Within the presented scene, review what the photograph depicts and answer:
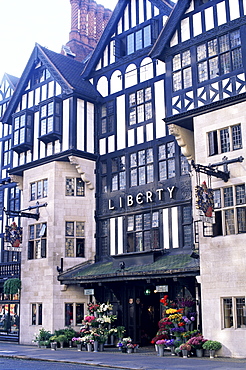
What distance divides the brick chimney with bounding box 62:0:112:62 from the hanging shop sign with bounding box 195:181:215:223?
88.0 ft

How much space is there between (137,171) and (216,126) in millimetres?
6664

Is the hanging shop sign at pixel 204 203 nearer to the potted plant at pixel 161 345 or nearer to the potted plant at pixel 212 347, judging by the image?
the potted plant at pixel 212 347

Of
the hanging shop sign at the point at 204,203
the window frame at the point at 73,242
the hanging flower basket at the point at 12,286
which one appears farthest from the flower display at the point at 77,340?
the hanging shop sign at the point at 204,203

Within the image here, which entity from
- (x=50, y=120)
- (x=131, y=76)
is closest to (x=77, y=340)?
(x=50, y=120)

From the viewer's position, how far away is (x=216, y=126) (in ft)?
71.4

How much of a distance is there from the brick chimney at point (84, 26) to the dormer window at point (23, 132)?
1403cm

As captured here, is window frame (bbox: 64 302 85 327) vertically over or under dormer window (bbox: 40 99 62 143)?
under

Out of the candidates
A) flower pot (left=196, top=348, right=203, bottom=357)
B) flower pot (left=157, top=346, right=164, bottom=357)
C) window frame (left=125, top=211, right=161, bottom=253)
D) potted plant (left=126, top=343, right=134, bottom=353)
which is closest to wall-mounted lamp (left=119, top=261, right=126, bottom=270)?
window frame (left=125, top=211, right=161, bottom=253)

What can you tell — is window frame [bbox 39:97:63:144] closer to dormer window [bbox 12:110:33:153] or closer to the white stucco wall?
dormer window [bbox 12:110:33:153]

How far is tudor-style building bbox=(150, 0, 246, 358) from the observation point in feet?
65.5

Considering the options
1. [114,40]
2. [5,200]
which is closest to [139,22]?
[114,40]

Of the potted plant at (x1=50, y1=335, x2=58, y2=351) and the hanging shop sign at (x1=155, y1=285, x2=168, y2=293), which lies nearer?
the hanging shop sign at (x1=155, y1=285, x2=168, y2=293)

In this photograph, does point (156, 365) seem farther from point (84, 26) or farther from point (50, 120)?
point (84, 26)

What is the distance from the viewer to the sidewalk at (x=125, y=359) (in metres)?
17.2
